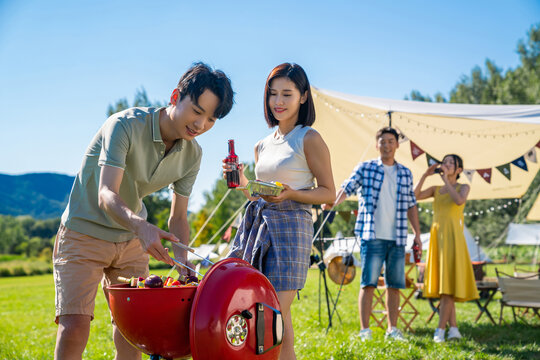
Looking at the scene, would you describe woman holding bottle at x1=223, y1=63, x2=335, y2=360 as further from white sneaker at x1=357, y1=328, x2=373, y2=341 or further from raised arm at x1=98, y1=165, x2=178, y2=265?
white sneaker at x1=357, y1=328, x2=373, y2=341

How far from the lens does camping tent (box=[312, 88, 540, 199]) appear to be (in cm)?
602

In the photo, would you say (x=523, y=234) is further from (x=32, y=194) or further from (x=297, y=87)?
(x=32, y=194)

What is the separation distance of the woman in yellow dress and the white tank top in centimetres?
302

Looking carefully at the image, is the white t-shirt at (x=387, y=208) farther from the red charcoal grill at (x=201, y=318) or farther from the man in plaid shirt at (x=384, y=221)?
the red charcoal grill at (x=201, y=318)

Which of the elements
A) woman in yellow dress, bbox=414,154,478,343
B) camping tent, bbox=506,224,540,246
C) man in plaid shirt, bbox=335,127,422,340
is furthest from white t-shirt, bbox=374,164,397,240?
camping tent, bbox=506,224,540,246

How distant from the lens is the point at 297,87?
2.57 meters

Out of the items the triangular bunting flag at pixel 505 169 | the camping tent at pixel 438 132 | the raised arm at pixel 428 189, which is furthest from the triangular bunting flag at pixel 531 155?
the raised arm at pixel 428 189

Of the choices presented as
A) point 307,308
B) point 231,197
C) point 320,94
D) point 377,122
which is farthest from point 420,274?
point 231,197

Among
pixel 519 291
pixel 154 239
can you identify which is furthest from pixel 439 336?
pixel 154 239

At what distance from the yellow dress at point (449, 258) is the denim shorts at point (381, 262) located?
67 cm

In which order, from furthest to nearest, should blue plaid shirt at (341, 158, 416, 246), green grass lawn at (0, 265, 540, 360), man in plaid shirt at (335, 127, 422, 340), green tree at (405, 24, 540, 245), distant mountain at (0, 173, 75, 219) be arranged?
distant mountain at (0, 173, 75, 219), green tree at (405, 24, 540, 245), blue plaid shirt at (341, 158, 416, 246), man in plaid shirt at (335, 127, 422, 340), green grass lawn at (0, 265, 540, 360)

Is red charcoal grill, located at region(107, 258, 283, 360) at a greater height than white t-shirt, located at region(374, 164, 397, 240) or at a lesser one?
lesser

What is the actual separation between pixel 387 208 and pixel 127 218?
342 centimetres

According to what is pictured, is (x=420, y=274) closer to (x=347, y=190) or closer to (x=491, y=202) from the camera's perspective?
(x=347, y=190)
